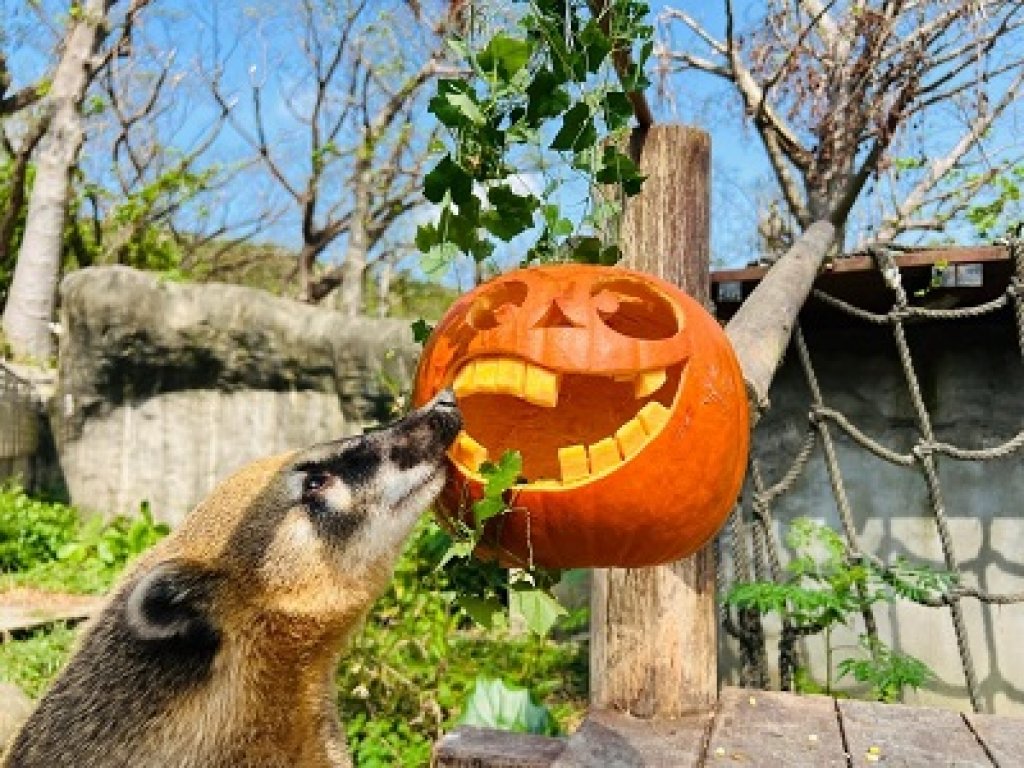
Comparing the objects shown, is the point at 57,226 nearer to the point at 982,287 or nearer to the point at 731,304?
the point at 731,304

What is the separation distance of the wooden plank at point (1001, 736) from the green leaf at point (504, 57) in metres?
1.94

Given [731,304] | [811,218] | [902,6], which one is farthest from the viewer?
[811,218]

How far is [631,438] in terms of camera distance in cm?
163

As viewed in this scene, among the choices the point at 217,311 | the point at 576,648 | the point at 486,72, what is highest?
the point at 217,311

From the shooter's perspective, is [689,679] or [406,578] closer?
[689,679]

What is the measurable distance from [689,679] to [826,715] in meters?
0.38

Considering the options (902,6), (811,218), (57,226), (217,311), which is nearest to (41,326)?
(57,226)

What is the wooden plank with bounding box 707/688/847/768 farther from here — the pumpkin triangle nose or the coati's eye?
the pumpkin triangle nose

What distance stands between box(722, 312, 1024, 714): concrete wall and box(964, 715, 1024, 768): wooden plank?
270 cm

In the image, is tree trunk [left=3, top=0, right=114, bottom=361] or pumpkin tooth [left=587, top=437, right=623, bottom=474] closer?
pumpkin tooth [left=587, top=437, right=623, bottom=474]

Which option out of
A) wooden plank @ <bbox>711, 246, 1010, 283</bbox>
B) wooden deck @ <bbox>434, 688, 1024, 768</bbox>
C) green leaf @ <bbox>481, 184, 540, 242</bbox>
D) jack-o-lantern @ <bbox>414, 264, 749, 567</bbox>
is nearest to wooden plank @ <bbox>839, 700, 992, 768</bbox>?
wooden deck @ <bbox>434, 688, 1024, 768</bbox>

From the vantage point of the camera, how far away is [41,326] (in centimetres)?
1129

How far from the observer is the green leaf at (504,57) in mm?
1625

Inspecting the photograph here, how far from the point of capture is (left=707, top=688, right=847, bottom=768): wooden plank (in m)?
2.47
